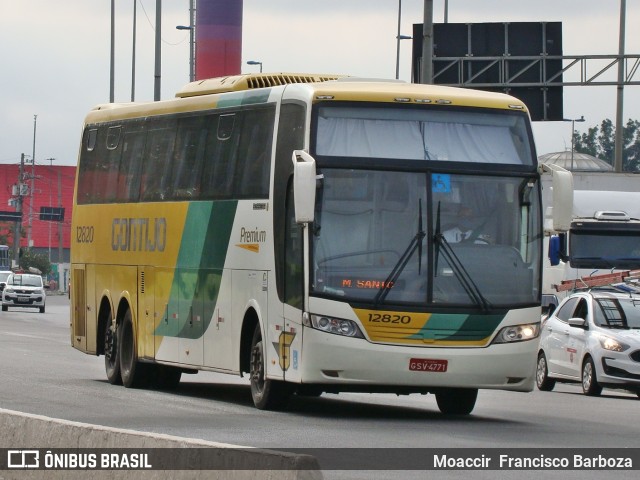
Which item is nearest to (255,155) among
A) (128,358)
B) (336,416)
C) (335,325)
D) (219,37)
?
(335,325)

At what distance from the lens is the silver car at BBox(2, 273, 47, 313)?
2736 inches

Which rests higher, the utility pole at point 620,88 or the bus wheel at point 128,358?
the utility pole at point 620,88

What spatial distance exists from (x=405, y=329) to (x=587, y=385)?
9.45 meters

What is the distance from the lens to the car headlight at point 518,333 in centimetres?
1722

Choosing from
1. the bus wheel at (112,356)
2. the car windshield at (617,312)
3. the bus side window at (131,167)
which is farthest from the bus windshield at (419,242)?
the car windshield at (617,312)

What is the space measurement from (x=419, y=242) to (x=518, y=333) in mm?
Answer: 1388

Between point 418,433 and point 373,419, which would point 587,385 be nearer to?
point 373,419

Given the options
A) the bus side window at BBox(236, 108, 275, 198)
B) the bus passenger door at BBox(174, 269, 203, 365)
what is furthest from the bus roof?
the bus passenger door at BBox(174, 269, 203, 365)

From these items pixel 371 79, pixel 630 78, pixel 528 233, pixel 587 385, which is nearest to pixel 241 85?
pixel 371 79

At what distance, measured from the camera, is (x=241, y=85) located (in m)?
19.9

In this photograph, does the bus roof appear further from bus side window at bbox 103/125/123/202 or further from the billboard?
the billboard

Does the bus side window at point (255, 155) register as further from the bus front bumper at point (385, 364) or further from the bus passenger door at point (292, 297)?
the bus front bumper at point (385, 364)

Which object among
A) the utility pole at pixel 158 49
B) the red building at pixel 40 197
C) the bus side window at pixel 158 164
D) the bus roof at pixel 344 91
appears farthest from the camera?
the red building at pixel 40 197

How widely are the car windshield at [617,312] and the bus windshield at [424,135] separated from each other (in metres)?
8.65
